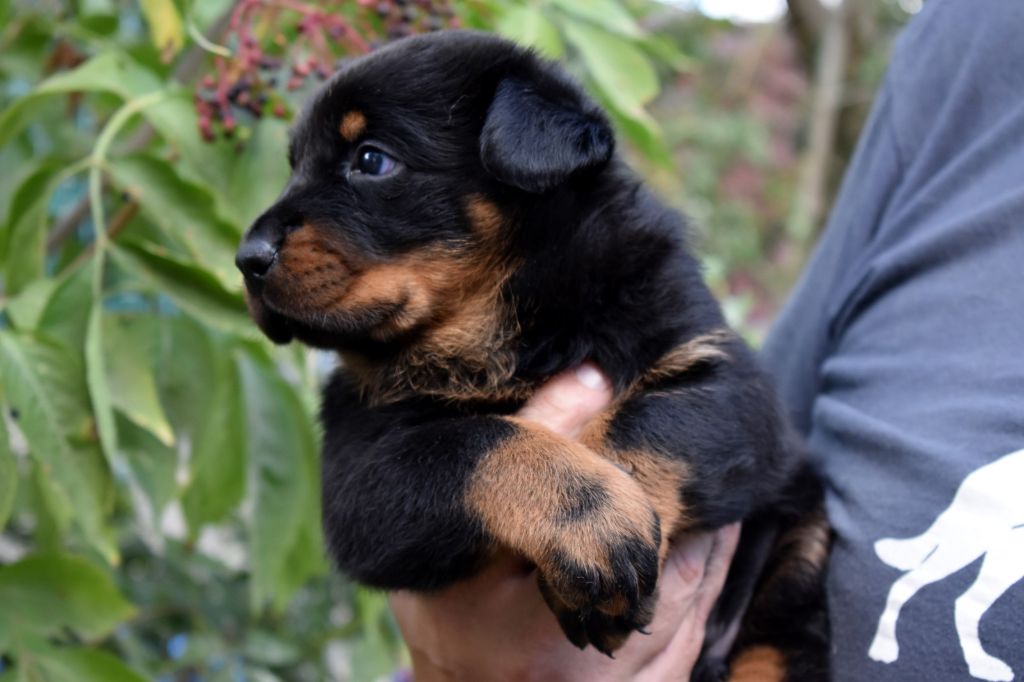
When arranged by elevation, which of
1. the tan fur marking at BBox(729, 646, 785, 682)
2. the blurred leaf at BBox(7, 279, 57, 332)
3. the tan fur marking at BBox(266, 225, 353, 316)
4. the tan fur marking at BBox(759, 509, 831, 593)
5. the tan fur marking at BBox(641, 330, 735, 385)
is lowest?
the tan fur marking at BBox(729, 646, 785, 682)

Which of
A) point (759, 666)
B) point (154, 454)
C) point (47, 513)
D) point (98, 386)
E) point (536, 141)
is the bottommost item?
point (759, 666)

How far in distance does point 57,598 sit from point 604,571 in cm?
103

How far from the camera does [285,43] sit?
2.06m

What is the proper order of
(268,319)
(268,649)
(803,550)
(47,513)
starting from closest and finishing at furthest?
(268,319)
(803,550)
(47,513)
(268,649)

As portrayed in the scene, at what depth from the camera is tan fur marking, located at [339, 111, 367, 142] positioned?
5.93 feet

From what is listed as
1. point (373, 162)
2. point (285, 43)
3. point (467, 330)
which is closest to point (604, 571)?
point (467, 330)

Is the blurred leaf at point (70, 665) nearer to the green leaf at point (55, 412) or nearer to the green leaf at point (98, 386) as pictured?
the green leaf at point (55, 412)

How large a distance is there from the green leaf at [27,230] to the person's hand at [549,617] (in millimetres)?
929

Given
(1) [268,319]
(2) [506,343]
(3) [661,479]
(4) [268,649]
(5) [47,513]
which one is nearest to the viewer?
(3) [661,479]

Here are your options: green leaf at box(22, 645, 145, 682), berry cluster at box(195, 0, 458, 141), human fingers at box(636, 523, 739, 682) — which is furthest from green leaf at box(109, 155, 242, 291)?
human fingers at box(636, 523, 739, 682)

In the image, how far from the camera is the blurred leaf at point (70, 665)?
1780 mm

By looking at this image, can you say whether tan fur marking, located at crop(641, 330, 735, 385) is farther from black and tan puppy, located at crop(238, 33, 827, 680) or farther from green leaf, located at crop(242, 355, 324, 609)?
green leaf, located at crop(242, 355, 324, 609)

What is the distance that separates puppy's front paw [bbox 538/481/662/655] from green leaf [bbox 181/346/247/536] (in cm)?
85

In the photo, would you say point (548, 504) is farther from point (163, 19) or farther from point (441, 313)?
point (163, 19)
